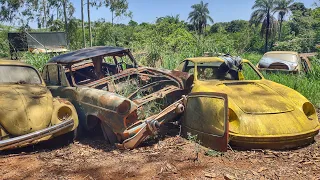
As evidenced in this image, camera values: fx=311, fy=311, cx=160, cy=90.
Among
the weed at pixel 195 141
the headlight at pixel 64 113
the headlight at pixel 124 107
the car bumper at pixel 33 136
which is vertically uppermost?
the headlight at pixel 124 107

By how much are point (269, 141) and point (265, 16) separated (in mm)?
48079

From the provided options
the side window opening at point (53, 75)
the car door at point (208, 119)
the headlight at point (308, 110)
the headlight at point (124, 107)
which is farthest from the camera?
the side window opening at point (53, 75)

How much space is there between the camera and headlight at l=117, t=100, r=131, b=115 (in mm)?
4773

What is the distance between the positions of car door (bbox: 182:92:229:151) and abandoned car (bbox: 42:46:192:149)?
29 centimetres

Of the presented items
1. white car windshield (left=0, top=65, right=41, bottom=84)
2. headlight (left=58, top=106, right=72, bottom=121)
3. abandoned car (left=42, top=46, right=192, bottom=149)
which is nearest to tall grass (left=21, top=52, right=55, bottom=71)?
abandoned car (left=42, top=46, right=192, bottom=149)

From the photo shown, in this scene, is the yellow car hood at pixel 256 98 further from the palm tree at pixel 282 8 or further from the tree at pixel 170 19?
the palm tree at pixel 282 8

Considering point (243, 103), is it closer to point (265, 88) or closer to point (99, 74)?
point (265, 88)

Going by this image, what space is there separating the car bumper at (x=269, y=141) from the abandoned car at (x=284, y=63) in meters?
7.12

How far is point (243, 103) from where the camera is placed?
4957mm

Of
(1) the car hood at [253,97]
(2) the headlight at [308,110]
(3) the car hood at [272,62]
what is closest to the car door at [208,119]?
(1) the car hood at [253,97]

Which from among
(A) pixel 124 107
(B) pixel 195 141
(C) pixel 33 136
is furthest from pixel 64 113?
(B) pixel 195 141

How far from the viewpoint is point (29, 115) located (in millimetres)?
4984

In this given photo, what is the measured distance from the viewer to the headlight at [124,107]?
4773 mm

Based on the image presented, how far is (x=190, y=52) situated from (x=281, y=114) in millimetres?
9191
